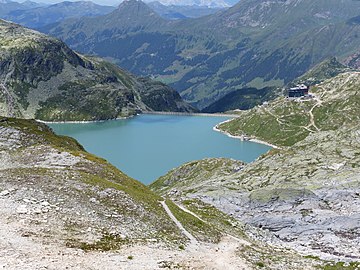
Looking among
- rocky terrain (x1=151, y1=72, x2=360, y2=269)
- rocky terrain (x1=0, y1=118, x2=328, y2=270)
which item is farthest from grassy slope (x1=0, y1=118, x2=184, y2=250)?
rocky terrain (x1=151, y1=72, x2=360, y2=269)

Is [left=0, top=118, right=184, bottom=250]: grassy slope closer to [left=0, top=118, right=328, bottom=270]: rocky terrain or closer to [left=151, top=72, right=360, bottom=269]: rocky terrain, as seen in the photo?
[left=0, top=118, right=328, bottom=270]: rocky terrain

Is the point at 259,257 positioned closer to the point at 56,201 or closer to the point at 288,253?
the point at 288,253

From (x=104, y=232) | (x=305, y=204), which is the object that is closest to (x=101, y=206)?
(x=104, y=232)

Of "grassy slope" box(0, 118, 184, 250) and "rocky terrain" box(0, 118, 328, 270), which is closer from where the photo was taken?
"rocky terrain" box(0, 118, 328, 270)

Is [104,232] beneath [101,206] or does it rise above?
beneath

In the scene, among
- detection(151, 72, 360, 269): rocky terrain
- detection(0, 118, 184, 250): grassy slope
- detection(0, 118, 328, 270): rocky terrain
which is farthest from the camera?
detection(151, 72, 360, 269): rocky terrain

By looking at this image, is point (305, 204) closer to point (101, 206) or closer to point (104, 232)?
point (101, 206)

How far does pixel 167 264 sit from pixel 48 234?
1046 cm

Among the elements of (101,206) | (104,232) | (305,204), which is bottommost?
(305,204)

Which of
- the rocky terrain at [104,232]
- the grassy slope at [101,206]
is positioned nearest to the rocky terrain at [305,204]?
the rocky terrain at [104,232]

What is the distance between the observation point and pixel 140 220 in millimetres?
45781

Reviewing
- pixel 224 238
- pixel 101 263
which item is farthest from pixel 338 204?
pixel 101 263

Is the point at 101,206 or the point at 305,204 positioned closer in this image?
the point at 101,206

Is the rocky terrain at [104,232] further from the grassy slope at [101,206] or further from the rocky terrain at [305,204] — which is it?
the rocky terrain at [305,204]
